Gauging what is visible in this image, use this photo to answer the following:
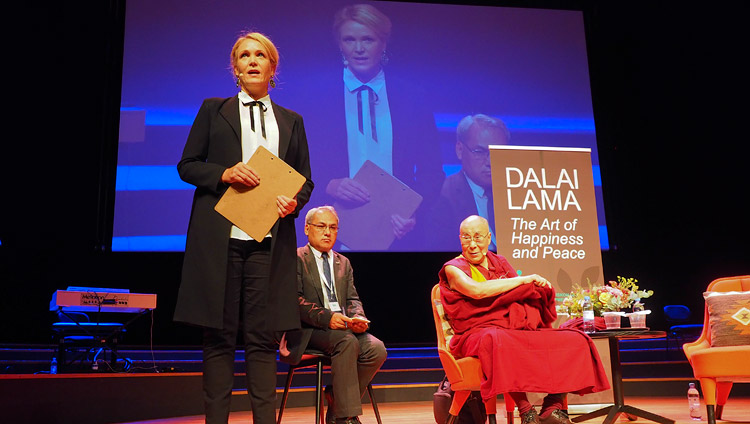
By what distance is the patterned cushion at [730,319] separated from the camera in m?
3.18

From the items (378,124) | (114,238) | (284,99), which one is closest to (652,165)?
(378,124)

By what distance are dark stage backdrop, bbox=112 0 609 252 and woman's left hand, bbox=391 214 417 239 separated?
82 millimetres

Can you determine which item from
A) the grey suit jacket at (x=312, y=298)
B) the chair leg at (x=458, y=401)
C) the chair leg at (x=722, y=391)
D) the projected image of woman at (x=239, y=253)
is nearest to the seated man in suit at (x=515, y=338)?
the chair leg at (x=458, y=401)

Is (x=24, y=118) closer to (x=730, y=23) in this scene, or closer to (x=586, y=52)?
(x=586, y=52)

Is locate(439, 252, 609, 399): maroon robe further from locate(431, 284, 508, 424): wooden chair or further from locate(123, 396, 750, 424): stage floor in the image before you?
locate(123, 396, 750, 424): stage floor

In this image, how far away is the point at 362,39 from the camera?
247 inches

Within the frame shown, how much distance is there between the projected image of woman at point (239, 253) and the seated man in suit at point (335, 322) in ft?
3.31

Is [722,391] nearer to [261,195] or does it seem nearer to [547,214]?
[547,214]

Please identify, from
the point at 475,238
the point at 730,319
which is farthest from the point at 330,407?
the point at 730,319

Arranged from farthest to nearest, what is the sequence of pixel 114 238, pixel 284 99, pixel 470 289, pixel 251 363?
pixel 284 99 → pixel 114 238 → pixel 470 289 → pixel 251 363

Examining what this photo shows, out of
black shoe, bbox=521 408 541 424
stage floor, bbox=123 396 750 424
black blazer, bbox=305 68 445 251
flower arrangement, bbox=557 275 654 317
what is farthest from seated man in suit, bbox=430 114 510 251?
black shoe, bbox=521 408 541 424

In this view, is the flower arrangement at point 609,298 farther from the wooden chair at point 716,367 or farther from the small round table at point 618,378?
the wooden chair at point 716,367

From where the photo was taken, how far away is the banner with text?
3906 millimetres

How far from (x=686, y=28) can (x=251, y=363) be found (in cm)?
674
